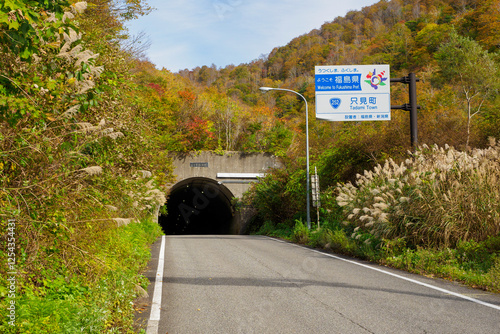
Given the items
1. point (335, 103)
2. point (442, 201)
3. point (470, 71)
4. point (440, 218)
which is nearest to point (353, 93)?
point (335, 103)

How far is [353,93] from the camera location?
17844 millimetres

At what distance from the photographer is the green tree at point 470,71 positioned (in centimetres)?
2767

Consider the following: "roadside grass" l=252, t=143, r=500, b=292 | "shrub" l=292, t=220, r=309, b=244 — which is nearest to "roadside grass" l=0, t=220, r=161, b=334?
"roadside grass" l=252, t=143, r=500, b=292

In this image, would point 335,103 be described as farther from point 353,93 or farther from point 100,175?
point 100,175

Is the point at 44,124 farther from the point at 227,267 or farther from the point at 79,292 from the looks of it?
the point at 227,267

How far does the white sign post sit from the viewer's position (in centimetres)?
1762

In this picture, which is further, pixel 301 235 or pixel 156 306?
pixel 301 235

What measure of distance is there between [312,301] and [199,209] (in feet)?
127

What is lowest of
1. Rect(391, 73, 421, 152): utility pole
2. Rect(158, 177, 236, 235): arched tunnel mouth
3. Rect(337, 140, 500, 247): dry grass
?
Rect(158, 177, 236, 235): arched tunnel mouth

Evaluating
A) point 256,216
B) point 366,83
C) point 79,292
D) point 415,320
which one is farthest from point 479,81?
point 79,292

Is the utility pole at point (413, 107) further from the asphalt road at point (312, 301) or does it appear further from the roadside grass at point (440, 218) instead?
the asphalt road at point (312, 301)

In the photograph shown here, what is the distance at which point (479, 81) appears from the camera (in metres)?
28.2

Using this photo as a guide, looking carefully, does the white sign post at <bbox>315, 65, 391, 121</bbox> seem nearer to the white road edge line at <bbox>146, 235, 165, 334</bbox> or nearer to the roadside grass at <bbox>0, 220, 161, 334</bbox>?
the white road edge line at <bbox>146, 235, 165, 334</bbox>

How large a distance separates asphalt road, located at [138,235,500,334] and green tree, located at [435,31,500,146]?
69.1 ft
